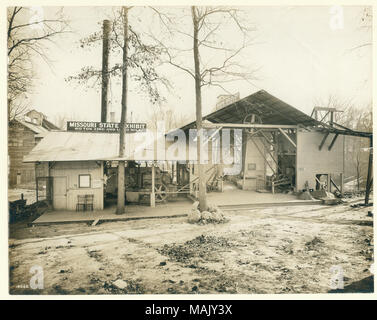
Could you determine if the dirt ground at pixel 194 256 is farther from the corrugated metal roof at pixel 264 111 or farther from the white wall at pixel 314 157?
the corrugated metal roof at pixel 264 111

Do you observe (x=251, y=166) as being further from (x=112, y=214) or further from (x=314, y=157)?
(x=112, y=214)

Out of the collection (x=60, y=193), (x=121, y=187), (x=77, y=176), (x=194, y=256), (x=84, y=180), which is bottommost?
(x=194, y=256)

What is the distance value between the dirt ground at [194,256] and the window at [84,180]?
260cm

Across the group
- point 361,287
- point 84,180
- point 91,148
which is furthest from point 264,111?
point 84,180

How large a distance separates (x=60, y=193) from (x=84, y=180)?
1.32 m

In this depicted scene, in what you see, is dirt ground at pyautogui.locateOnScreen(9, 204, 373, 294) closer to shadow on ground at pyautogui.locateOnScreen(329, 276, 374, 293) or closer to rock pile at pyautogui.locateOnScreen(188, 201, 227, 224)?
shadow on ground at pyautogui.locateOnScreen(329, 276, 374, 293)

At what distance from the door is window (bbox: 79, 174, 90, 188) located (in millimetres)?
723

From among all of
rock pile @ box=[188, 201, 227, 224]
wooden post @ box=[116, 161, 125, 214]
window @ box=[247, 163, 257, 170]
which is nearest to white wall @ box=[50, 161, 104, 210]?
wooden post @ box=[116, 161, 125, 214]

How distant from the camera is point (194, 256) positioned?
6312 millimetres

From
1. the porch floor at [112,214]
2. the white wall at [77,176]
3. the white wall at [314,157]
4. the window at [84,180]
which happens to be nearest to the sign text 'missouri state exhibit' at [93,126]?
the white wall at [77,176]

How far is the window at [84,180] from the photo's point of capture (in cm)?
1116

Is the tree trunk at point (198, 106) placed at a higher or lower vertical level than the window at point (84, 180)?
higher

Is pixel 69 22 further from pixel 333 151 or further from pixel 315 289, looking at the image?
pixel 333 151

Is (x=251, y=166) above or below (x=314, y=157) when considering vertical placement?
below
